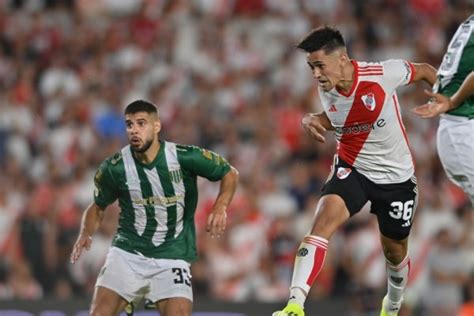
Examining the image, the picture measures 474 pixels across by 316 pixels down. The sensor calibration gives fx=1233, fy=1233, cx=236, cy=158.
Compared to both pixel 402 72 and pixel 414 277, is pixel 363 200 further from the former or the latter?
pixel 414 277

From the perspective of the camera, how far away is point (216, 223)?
8992mm

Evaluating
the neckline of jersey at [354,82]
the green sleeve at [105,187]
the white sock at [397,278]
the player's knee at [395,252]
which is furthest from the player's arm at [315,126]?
the green sleeve at [105,187]

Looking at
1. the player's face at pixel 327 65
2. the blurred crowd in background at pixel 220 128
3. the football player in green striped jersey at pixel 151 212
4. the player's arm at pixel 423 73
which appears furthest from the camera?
the blurred crowd in background at pixel 220 128

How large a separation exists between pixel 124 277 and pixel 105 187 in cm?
72

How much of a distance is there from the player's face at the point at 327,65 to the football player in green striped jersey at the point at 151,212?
120cm

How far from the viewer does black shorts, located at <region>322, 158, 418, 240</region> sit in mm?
9102

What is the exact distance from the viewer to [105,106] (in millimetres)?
16266

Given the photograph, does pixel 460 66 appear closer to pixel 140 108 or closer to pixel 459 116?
pixel 459 116

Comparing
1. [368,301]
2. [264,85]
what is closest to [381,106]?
[368,301]

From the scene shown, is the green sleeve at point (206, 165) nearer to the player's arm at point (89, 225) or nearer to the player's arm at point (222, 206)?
the player's arm at point (222, 206)

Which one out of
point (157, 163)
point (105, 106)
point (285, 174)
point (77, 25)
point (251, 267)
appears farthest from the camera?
point (77, 25)

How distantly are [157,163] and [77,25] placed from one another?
8.64m

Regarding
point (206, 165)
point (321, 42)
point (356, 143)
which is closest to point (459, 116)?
point (356, 143)

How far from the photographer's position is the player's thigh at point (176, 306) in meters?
9.39
